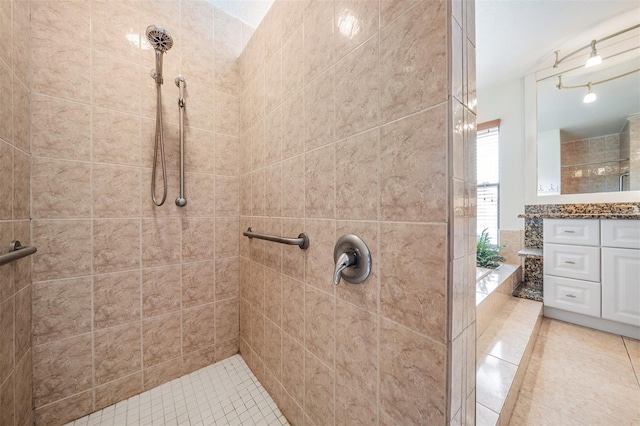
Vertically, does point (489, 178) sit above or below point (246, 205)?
above

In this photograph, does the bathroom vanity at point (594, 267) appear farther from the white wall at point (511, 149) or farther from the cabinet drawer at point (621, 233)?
the white wall at point (511, 149)

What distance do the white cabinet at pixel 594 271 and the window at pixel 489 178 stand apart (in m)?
0.77

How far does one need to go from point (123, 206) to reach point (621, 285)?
289 cm

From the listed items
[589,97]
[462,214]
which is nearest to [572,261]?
[589,97]

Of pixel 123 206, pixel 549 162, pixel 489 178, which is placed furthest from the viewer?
pixel 489 178

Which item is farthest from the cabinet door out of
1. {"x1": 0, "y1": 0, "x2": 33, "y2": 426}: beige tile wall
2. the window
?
{"x1": 0, "y1": 0, "x2": 33, "y2": 426}: beige tile wall

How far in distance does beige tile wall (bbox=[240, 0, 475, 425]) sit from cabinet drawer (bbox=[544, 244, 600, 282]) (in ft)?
5.67

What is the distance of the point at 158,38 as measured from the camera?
93cm

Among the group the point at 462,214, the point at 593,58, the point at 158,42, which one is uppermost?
the point at 593,58

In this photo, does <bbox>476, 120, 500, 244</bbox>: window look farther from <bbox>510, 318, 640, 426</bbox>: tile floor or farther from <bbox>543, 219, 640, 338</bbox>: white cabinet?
<bbox>510, 318, 640, 426</bbox>: tile floor

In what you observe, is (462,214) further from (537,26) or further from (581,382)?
(537,26)

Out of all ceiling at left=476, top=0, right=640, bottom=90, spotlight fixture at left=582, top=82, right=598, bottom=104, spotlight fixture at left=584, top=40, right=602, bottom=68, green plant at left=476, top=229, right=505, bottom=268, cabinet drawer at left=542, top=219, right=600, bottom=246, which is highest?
ceiling at left=476, top=0, right=640, bottom=90

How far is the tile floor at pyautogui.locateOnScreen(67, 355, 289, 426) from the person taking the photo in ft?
3.09

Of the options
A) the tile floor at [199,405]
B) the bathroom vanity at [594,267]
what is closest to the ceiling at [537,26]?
the bathroom vanity at [594,267]
